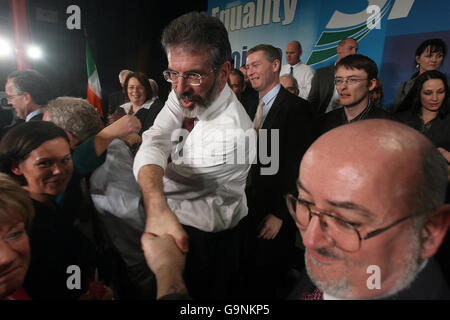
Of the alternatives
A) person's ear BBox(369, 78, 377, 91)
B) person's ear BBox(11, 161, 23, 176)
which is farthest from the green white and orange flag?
person's ear BBox(369, 78, 377, 91)

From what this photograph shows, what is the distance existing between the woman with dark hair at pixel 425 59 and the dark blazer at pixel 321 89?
0.19 m

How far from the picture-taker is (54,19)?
0.86m

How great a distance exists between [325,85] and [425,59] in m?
0.43

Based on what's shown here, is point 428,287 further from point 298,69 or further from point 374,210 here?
point 298,69

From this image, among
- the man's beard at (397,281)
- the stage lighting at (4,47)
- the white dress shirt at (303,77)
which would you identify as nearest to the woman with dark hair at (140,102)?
the stage lighting at (4,47)

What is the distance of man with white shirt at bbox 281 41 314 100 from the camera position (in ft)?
2.95

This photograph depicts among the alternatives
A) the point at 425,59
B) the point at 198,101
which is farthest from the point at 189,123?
the point at 425,59

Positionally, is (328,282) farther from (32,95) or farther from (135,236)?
(32,95)

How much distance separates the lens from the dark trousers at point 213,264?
0.81 meters

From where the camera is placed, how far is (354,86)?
83 centimetres

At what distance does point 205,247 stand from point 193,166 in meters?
0.23

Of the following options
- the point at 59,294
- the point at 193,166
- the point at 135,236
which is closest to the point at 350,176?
the point at 193,166

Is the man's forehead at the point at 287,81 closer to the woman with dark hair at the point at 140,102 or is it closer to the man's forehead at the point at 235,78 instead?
the man's forehead at the point at 235,78

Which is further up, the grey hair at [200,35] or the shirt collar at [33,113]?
the grey hair at [200,35]
